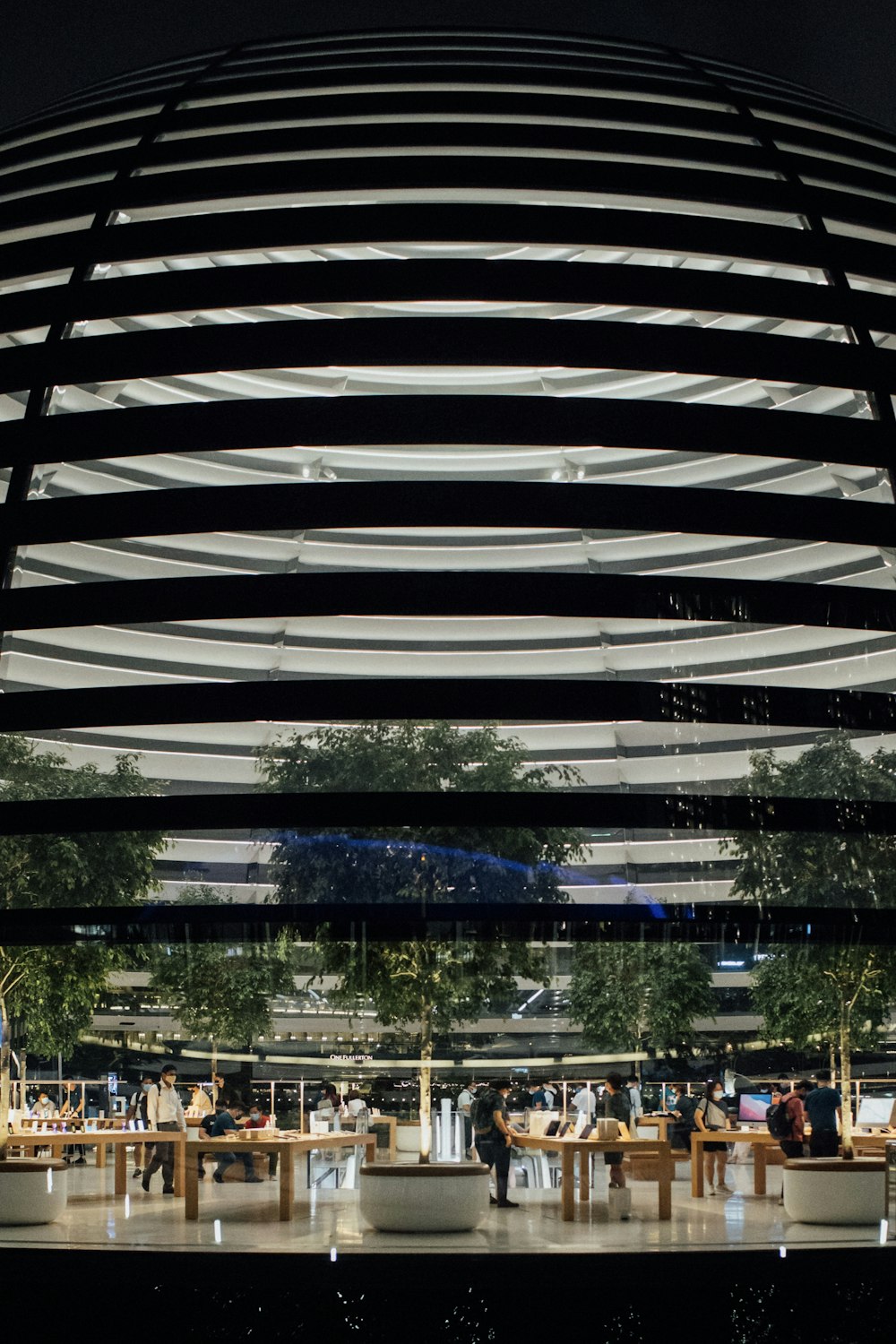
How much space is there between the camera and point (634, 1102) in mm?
12289

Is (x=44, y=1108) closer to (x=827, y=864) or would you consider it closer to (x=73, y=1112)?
(x=73, y=1112)

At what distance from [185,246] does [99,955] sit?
4.26m

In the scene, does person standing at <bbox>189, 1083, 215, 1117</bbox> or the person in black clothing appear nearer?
person standing at <bbox>189, 1083, 215, 1117</bbox>

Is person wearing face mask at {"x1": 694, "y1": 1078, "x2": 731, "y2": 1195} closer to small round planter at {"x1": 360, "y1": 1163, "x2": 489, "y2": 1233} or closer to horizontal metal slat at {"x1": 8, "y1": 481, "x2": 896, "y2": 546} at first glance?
small round planter at {"x1": 360, "y1": 1163, "x2": 489, "y2": 1233}

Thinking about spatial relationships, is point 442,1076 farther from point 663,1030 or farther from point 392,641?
point 392,641

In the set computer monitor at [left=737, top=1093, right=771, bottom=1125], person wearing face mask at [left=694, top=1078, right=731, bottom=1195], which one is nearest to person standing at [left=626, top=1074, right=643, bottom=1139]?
person wearing face mask at [left=694, top=1078, right=731, bottom=1195]

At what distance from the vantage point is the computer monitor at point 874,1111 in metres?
11.2

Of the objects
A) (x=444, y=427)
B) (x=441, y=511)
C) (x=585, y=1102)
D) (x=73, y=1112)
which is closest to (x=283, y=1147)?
(x=73, y=1112)

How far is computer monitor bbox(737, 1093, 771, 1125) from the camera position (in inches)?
512

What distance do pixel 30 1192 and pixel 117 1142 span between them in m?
1.82

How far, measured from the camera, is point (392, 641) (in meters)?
8.90

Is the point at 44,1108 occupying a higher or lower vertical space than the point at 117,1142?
higher

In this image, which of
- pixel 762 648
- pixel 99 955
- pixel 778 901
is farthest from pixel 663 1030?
pixel 99 955

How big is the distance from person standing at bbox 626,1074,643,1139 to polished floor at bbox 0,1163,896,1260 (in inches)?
24.3
